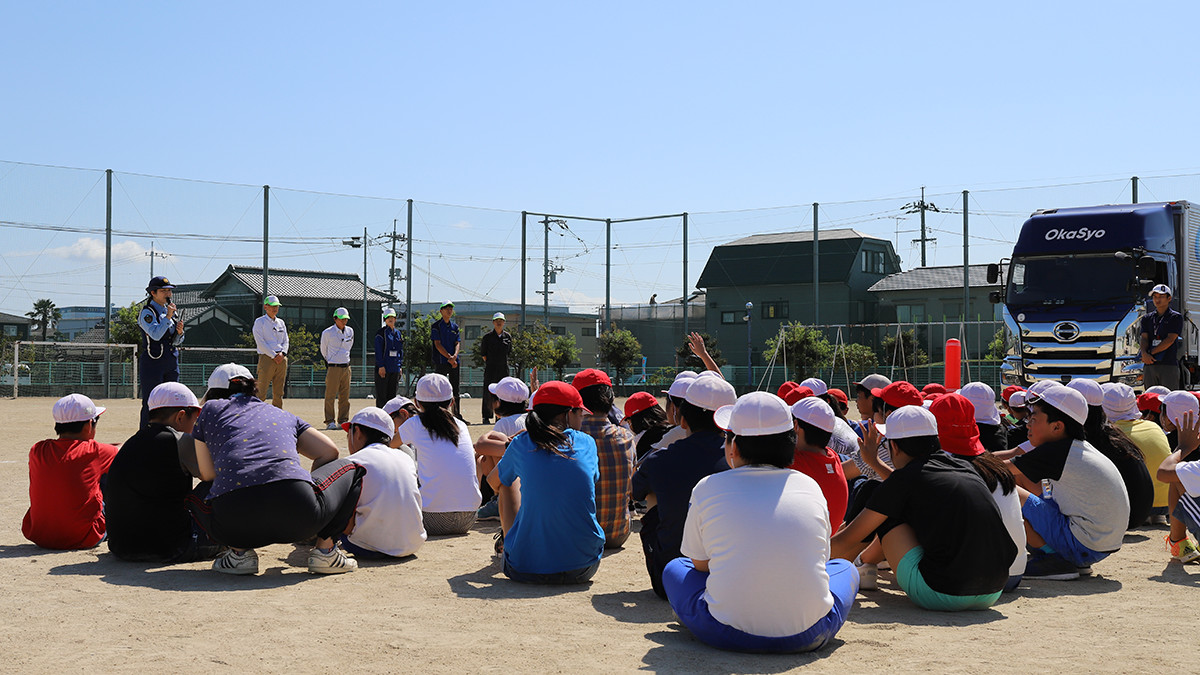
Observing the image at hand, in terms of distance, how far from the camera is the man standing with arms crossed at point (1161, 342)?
1284 cm

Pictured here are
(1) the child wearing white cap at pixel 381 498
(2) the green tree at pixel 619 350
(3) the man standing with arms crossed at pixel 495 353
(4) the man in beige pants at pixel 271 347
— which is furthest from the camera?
(2) the green tree at pixel 619 350

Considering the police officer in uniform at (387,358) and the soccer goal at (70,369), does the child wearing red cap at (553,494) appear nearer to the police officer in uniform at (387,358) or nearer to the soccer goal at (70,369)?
the police officer in uniform at (387,358)

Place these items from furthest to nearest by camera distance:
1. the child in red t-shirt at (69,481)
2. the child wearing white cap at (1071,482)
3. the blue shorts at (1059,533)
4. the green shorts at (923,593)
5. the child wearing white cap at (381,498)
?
Result: the child in red t-shirt at (69,481), the child wearing white cap at (381,498), the blue shorts at (1059,533), the child wearing white cap at (1071,482), the green shorts at (923,593)

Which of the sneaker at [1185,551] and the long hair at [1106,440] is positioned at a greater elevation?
the long hair at [1106,440]

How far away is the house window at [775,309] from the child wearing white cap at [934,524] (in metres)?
32.9

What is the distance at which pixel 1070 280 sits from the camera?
52.1ft

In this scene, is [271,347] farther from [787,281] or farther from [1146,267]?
[787,281]

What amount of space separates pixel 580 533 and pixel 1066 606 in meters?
2.46

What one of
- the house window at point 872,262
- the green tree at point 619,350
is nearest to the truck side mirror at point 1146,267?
the green tree at point 619,350

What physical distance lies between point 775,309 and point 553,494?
3543cm

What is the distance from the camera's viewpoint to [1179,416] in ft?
22.3

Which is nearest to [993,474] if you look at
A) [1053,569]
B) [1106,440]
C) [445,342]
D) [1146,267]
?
[1053,569]

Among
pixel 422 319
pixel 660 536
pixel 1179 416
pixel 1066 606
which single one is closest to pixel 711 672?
pixel 660 536

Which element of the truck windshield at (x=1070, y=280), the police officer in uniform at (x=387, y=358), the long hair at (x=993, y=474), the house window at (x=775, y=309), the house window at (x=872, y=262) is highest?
the house window at (x=872, y=262)
